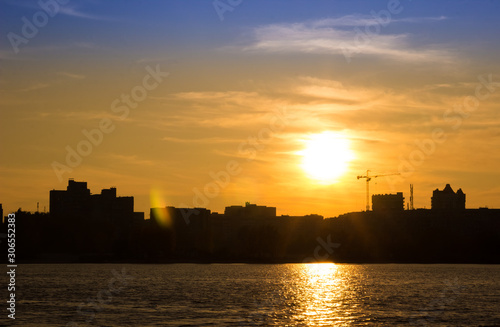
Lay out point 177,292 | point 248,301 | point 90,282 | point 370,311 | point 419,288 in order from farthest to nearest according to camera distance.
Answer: point 90,282 < point 419,288 < point 177,292 < point 248,301 < point 370,311

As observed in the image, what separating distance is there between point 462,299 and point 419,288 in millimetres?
31599

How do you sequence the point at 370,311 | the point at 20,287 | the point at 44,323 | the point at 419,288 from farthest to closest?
the point at 419,288, the point at 20,287, the point at 370,311, the point at 44,323

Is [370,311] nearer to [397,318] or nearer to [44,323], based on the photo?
[397,318]

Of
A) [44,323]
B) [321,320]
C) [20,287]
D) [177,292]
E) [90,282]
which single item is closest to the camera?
[44,323]

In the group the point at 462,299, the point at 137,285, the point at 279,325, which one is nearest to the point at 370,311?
the point at 279,325

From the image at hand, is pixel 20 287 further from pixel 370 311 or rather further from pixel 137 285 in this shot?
pixel 370 311

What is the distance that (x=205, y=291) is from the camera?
13700 centimetres

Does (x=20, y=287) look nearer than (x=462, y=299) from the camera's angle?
No

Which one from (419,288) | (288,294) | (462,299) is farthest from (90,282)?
(462,299)

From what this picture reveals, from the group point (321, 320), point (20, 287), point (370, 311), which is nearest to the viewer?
point (321, 320)

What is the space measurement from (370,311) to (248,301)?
2124 cm

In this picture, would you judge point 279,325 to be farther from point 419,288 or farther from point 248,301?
point 419,288

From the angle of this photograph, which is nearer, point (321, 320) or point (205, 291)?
point (321, 320)

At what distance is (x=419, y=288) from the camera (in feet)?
506
